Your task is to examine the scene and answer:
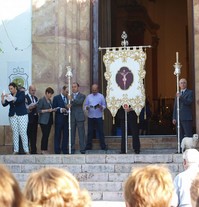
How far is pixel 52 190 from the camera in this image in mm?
2498

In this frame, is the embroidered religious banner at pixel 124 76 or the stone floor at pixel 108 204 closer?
the stone floor at pixel 108 204

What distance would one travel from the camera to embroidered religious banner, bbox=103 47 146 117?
1291 cm

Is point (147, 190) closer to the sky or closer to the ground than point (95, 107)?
closer to the ground

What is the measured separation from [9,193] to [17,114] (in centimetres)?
1048

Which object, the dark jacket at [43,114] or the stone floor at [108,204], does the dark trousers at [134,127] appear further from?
the stone floor at [108,204]

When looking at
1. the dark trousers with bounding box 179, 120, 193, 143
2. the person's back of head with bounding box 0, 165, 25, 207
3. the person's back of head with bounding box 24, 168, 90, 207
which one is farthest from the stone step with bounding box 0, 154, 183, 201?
the person's back of head with bounding box 0, 165, 25, 207

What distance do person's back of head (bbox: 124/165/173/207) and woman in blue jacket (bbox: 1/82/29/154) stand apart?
971 cm

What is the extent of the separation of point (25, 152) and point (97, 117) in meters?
1.78

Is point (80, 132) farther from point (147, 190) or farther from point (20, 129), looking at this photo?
point (147, 190)

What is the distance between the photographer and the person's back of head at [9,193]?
2197mm

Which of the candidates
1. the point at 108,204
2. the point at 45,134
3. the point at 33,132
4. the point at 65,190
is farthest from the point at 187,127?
the point at 65,190

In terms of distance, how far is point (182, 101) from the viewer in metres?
12.5

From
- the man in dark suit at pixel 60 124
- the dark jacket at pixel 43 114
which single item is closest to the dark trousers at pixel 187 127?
the man in dark suit at pixel 60 124

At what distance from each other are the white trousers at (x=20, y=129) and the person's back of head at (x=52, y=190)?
10.1 metres
